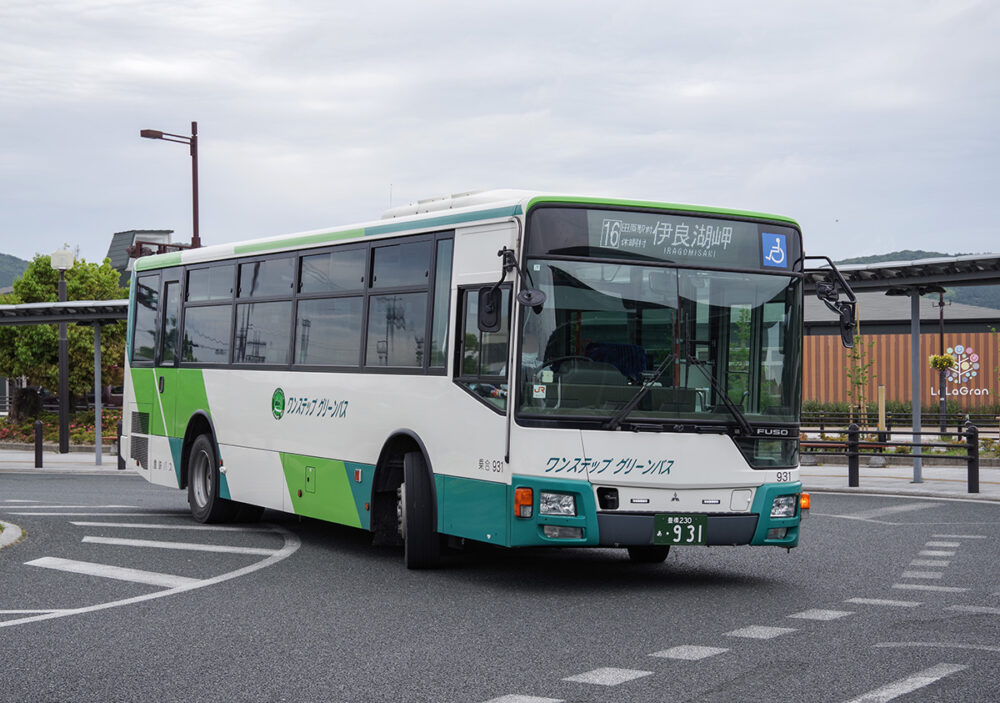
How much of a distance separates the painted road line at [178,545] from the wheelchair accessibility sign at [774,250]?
18.1ft

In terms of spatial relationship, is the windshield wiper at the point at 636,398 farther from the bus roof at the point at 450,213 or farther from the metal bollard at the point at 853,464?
the metal bollard at the point at 853,464

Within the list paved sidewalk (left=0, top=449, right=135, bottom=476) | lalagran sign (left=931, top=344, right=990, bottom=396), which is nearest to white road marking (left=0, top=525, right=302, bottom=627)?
paved sidewalk (left=0, top=449, right=135, bottom=476)

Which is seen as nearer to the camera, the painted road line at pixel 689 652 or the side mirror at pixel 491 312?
the painted road line at pixel 689 652

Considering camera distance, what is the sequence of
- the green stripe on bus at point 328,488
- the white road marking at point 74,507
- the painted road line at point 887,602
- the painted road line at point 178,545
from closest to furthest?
the painted road line at point 887,602
the green stripe on bus at point 328,488
the painted road line at point 178,545
the white road marking at point 74,507

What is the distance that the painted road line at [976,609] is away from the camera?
9109 mm

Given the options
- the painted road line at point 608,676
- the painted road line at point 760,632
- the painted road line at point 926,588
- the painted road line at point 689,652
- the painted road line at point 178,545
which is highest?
the painted road line at point 926,588

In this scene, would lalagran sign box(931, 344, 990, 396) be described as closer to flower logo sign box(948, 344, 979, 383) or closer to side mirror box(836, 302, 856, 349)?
flower logo sign box(948, 344, 979, 383)

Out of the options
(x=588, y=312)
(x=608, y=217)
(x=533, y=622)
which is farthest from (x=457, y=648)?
(x=608, y=217)

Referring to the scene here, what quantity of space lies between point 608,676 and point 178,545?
725 centimetres

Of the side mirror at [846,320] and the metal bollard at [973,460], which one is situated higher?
the side mirror at [846,320]

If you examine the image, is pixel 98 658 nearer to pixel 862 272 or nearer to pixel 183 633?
pixel 183 633

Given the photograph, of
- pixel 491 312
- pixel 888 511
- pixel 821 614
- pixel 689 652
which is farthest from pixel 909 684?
pixel 888 511

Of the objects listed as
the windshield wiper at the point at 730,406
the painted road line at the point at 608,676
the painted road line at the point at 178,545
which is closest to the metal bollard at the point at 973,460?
the windshield wiper at the point at 730,406

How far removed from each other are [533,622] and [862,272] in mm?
13011
